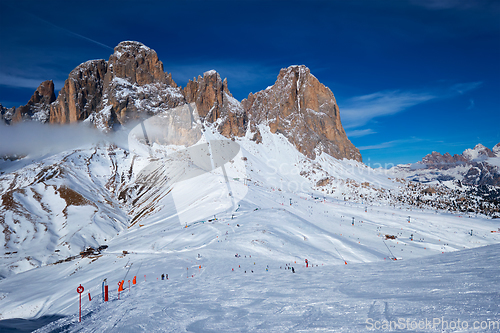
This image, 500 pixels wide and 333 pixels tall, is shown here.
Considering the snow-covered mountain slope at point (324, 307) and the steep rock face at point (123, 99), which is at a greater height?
the steep rock face at point (123, 99)

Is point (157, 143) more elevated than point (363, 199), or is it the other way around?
point (157, 143)

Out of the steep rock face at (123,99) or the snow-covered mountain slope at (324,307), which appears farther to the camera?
the steep rock face at (123,99)

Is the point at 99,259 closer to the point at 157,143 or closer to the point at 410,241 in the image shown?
the point at 410,241

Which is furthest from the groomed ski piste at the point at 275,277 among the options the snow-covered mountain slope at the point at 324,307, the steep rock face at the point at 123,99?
the steep rock face at the point at 123,99

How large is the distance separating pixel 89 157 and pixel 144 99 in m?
58.7

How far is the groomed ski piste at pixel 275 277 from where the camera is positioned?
8.38m

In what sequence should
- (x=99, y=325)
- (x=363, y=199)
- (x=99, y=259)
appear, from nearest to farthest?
(x=99, y=325), (x=99, y=259), (x=363, y=199)

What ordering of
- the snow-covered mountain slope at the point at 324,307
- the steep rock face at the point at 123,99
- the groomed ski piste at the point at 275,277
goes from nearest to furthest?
the snow-covered mountain slope at the point at 324,307 → the groomed ski piste at the point at 275,277 → the steep rock face at the point at 123,99

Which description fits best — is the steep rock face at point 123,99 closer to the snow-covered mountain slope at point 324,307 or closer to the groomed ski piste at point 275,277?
the groomed ski piste at point 275,277

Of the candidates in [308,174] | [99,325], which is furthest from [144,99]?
[99,325]

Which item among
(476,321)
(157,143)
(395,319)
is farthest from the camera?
(157,143)

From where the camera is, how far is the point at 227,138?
652 ft

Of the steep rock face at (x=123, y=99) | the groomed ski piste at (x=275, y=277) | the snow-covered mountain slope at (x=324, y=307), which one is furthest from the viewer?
the steep rock face at (x=123, y=99)

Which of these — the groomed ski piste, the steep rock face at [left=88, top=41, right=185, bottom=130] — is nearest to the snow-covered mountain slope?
the groomed ski piste
